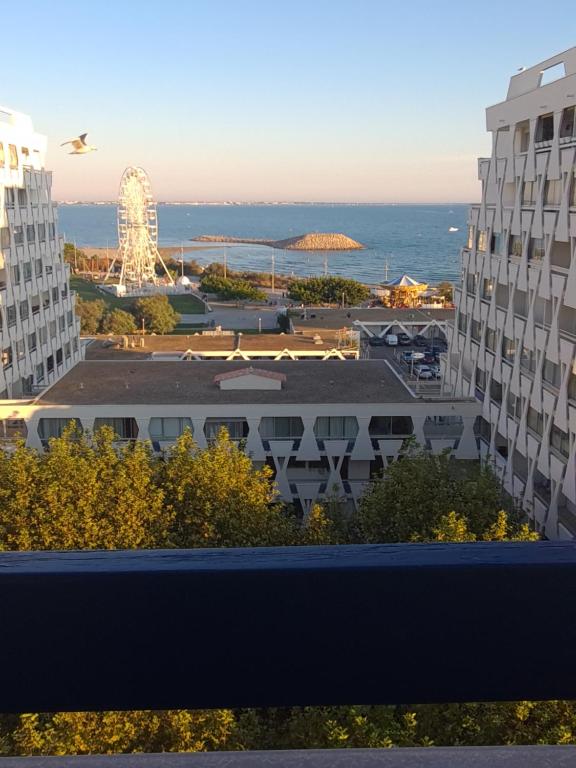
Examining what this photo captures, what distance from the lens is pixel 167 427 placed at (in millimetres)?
23422

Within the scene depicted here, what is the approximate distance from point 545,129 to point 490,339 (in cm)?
683

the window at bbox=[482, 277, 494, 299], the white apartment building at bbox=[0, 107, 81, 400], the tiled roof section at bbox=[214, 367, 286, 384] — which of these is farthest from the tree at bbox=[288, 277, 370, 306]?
the tiled roof section at bbox=[214, 367, 286, 384]

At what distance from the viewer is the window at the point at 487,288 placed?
24.5 m

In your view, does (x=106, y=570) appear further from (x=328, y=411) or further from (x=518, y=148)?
(x=518, y=148)

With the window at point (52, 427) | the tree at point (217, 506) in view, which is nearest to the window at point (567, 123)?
the tree at point (217, 506)

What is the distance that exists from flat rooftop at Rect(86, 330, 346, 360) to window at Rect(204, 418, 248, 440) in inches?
462

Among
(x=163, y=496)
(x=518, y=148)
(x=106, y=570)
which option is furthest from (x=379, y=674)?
(x=518, y=148)

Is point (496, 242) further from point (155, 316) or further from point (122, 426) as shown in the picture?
point (155, 316)

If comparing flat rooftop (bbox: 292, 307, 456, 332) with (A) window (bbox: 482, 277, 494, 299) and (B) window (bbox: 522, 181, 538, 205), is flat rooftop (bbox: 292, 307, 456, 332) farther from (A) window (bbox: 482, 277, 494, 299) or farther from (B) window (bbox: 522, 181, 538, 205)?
(B) window (bbox: 522, 181, 538, 205)

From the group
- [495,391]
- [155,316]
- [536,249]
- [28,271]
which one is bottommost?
[155,316]

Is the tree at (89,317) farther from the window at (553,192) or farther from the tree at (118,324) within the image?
the window at (553,192)

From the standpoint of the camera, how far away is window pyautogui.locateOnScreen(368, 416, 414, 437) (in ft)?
79.1

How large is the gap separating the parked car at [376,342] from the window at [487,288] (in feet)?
81.3

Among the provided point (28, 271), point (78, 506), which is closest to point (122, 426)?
point (78, 506)
